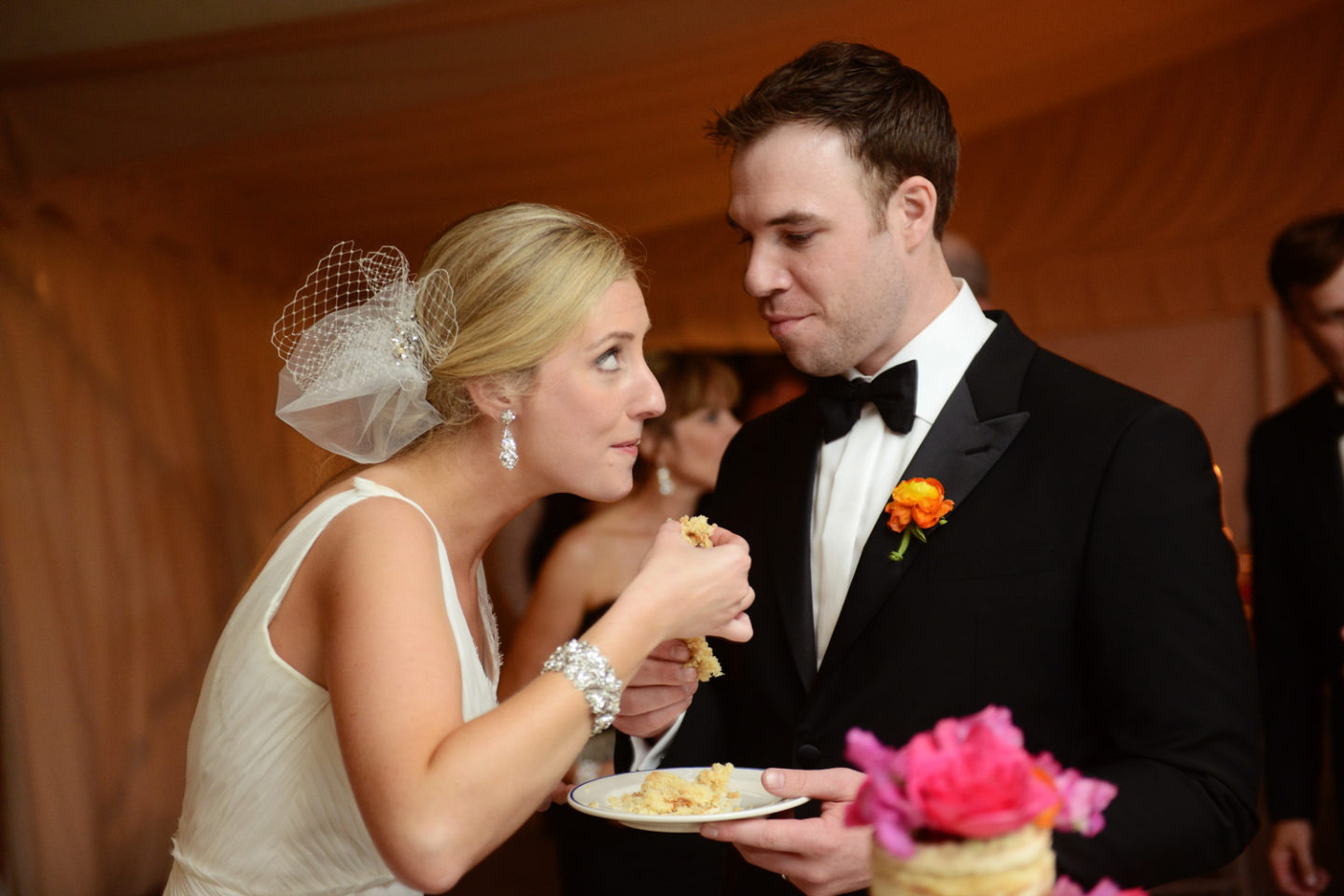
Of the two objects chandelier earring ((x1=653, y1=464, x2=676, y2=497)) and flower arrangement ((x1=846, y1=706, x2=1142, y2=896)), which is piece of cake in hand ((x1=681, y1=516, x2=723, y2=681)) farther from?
chandelier earring ((x1=653, y1=464, x2=676, y2=497))

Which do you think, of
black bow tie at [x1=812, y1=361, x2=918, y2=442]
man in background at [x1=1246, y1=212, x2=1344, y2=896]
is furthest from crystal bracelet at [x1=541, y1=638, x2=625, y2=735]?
man in background at [x1=1246, y1=212, x2=1344, y2=896]

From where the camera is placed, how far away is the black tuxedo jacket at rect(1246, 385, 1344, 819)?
3127 millimetres

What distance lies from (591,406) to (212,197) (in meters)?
2.69

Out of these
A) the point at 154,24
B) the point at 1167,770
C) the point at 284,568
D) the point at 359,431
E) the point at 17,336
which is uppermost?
the point at 154,24

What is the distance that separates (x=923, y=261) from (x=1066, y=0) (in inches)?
93.3

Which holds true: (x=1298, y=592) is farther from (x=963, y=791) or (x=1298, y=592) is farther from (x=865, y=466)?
(x=963, y=791)

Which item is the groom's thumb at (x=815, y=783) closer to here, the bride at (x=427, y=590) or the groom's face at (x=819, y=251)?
the bride at (x=427, y=590)

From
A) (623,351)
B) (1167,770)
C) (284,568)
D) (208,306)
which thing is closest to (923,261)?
(623,351)

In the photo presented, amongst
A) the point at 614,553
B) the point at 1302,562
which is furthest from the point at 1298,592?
the point at 614,553

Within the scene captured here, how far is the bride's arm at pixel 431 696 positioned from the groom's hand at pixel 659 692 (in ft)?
0.88

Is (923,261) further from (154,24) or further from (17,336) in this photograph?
(17,336)

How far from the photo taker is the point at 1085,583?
6.24 feet

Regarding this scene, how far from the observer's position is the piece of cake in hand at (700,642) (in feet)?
6.60

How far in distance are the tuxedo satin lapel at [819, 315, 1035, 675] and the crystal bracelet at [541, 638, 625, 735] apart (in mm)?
499
